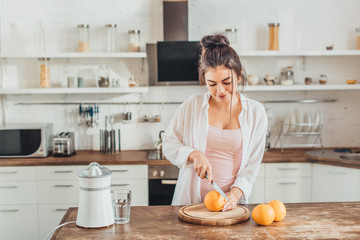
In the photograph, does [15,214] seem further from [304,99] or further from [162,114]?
[304,99]

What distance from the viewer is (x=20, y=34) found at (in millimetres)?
4152

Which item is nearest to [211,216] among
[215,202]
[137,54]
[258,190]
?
[215,202]

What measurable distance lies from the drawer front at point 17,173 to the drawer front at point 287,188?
217 centimetres

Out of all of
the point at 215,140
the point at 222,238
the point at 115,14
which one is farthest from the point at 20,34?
the point at 222,238

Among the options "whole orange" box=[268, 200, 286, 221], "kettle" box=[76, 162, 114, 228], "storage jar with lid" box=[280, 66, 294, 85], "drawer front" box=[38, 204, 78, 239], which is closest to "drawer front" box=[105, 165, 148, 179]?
"drawer front" box=[38, 204, 78, 239]

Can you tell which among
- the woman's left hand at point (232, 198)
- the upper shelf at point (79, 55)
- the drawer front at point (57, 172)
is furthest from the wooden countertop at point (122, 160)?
the woman's left hand at point (232, 198)

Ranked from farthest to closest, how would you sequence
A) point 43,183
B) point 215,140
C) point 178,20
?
point 178,20 → point 43,183 → point 215,140

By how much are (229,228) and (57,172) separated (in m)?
2.34

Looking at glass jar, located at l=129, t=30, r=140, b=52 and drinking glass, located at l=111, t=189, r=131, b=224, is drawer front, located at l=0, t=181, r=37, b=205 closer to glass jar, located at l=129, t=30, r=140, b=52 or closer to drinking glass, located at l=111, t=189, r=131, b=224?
glass jar, located at l=129, t=30, r=140, b=52

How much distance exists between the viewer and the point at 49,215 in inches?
145

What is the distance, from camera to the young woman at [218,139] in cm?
209

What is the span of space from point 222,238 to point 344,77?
3.32 metres

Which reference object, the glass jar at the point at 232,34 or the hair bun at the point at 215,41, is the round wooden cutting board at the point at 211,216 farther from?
the glass jar at the point at 232,34

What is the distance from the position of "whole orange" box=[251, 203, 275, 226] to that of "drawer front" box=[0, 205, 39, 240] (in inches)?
100
